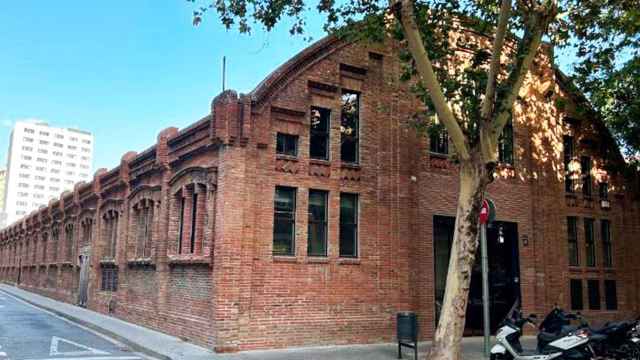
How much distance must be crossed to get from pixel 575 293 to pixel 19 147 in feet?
528

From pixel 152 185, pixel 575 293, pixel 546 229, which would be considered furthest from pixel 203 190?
pixel 575 293

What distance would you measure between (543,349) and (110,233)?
17682mm

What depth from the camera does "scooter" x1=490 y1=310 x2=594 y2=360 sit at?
35.2ft

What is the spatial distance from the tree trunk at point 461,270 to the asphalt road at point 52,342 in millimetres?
6825

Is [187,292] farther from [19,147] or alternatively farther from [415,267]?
[19,147]

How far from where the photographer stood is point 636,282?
2061 cm

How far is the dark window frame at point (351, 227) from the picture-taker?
50.6ft

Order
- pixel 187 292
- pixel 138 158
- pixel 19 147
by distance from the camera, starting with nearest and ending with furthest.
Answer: pixel 187 292 < pixel 138 158 < pixel 19 147

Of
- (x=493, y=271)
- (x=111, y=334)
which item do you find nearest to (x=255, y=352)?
(x=111, y=334)

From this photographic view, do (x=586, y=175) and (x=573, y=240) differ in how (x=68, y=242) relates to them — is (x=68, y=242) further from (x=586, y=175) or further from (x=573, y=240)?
(x=586, y=175)

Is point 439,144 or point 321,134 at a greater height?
point 439,144

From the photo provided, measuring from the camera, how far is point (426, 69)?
427 inches

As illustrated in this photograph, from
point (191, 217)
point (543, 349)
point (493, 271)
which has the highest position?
point (191, 217)

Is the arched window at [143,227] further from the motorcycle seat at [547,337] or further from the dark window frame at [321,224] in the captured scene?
the motorcycle seat at [547,337]
